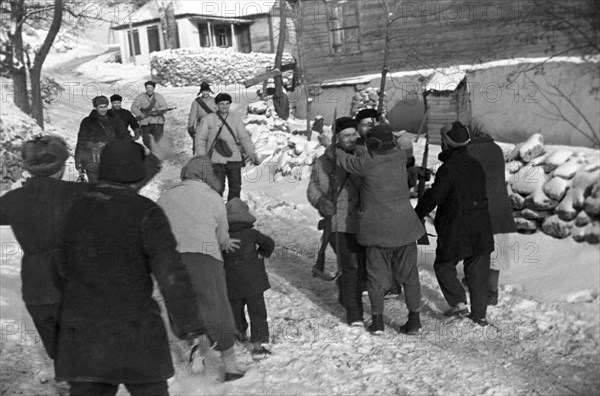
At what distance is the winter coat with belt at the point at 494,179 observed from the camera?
6203 mm

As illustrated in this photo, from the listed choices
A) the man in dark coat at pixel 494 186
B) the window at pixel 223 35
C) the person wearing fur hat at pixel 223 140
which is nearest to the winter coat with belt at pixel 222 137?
the person wearing fur hat at pixel 223 140

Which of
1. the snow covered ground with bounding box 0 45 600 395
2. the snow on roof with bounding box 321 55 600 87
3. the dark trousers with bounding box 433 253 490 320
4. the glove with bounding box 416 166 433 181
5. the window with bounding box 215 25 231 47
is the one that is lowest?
the snow covered ground with bounding box 0 45 600 395

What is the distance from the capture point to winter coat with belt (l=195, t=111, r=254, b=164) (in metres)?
8.69

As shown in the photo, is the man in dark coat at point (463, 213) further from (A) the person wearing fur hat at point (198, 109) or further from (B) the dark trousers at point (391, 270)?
(A) the person wearing fur hat at point (198, 109)

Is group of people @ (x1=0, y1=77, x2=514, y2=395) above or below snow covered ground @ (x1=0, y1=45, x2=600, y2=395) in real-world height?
above

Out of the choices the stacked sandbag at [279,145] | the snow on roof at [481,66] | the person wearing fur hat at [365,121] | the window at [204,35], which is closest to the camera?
the person wearing fur hat at [365,121]

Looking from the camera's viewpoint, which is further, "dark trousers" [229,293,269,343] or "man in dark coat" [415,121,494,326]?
"man in dark coat" [415,121,494,326]

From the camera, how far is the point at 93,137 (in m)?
9.24

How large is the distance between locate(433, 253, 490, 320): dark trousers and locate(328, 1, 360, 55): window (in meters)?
15.2

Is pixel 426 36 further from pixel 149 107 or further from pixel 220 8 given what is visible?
pixel 220 8

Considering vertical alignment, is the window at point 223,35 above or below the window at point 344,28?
above

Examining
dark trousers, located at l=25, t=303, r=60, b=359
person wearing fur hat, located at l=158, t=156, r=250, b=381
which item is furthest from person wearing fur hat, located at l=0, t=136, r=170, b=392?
person wearing fur hat, located at l=158, t=156, r=250, b=381

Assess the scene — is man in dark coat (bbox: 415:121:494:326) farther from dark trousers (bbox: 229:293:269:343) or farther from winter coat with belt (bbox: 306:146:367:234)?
dark trousers (bbox: 229:293:269:343)

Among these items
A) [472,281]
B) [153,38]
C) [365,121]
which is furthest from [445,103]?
[153,38]
